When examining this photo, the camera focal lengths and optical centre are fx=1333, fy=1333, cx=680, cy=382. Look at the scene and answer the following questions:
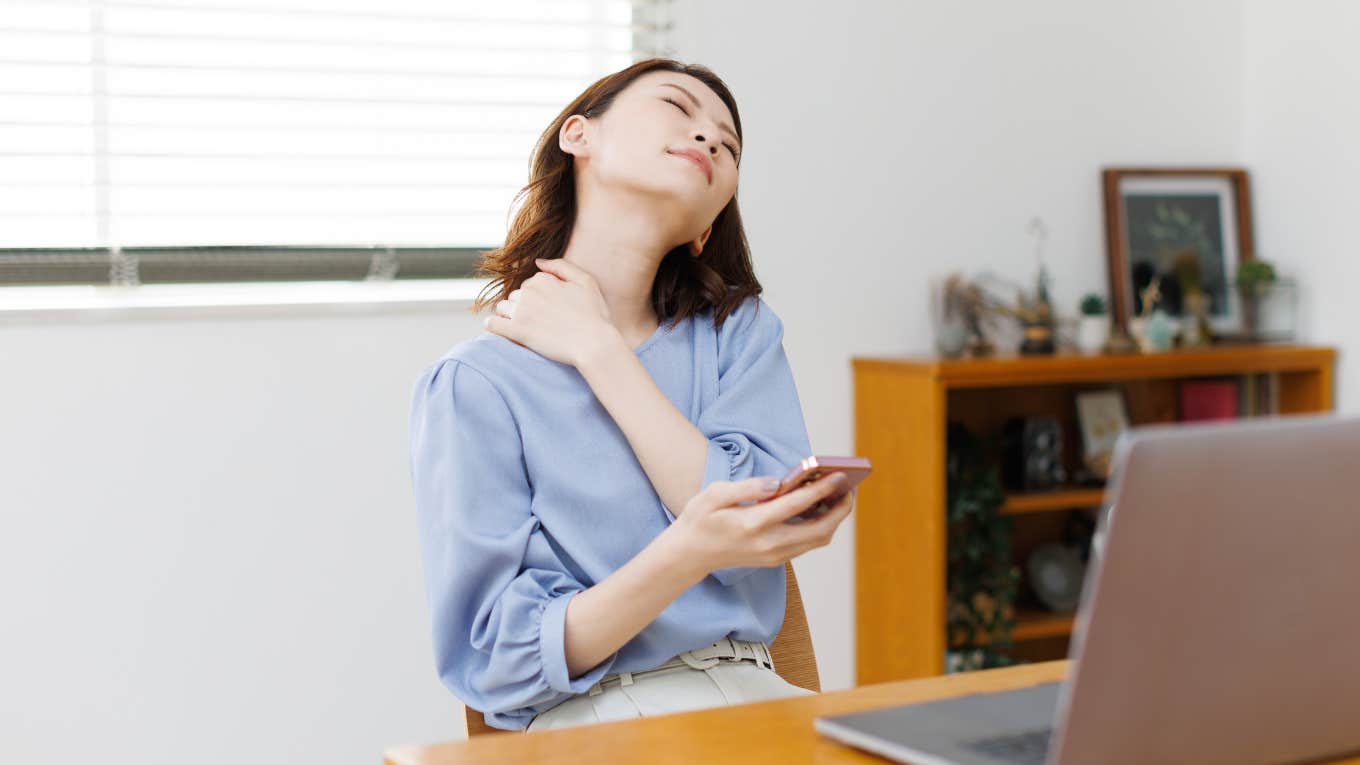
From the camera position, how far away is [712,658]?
1.31 meters

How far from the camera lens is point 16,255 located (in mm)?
2330

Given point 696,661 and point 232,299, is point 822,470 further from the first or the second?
point 232,299

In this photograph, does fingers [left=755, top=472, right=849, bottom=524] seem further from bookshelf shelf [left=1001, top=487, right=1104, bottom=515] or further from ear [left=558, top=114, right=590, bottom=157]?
bookshelf shelf [left=1001, top=487, right=1104, bottom=515]

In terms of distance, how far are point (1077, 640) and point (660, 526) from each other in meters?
0.72

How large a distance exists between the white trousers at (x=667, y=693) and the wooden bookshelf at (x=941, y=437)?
1538 mm

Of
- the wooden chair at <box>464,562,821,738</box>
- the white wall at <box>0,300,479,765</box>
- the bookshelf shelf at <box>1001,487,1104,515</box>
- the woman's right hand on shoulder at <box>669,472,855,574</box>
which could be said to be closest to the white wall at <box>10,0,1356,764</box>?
the white wall at <box>0,300,479,765</box>

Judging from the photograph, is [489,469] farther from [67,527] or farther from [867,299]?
[867,299]

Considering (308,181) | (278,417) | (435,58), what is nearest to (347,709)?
(278,417)

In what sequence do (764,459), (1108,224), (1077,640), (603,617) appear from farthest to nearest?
1. (1108,224)
2. (764,459)
3. (603,617)
4. (1077,640)

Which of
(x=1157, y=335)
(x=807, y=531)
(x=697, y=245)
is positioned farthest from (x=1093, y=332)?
(x=807, y=531)

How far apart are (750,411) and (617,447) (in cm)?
16

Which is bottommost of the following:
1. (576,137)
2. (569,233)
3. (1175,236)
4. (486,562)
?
(486,562)

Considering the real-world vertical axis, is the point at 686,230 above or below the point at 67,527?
above

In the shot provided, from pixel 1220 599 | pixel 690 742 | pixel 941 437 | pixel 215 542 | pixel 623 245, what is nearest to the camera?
pixel 1220 599
